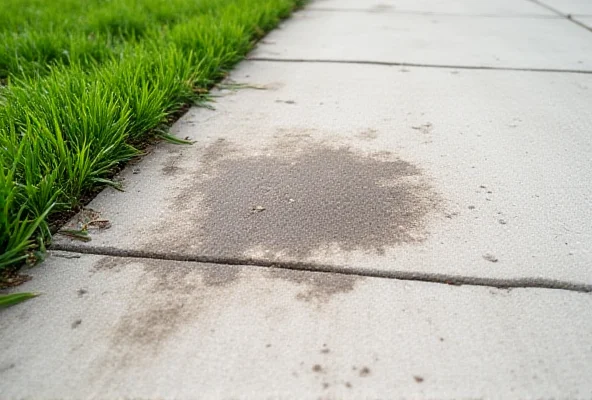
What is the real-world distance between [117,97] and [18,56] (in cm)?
143

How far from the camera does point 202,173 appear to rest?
2256mm

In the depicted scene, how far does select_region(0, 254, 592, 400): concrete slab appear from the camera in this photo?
1239 millimetres

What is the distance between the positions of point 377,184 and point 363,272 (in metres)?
0.60

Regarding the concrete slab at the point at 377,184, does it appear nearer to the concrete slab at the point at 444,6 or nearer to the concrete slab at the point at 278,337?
the concrete slab at the point at 278,337

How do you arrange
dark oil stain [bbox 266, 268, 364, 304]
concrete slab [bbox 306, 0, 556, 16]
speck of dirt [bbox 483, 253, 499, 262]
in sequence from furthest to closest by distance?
concrete slab [bbox 306, 0, 556, 16], speck of dirt [bbox 483, 253, 499, 262], dark oil stain [bbox 266, 268, 364, 304]

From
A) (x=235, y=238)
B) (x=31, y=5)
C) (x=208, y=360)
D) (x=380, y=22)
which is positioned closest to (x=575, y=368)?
(x=208, y=360)

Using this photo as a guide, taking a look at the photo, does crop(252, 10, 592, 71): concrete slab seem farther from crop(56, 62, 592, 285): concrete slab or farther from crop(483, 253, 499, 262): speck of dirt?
crop(483, 253, 499, 262): speck of dirt

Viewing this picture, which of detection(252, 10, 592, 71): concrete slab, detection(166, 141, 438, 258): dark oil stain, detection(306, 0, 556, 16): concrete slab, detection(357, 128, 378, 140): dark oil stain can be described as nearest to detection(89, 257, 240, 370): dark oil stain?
detection(166, 141, 438, 258): dark oil stain

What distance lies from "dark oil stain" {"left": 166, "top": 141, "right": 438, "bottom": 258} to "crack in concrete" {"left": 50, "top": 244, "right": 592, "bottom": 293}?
0.05 m

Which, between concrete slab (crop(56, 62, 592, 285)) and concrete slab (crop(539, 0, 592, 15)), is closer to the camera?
concrete slab (crop(56, 62, 592, 285))

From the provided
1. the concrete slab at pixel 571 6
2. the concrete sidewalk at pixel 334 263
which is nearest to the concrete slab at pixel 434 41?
the concrete slab at pixel 571 6

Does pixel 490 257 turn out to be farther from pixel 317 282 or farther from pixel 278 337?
pixel 278 337

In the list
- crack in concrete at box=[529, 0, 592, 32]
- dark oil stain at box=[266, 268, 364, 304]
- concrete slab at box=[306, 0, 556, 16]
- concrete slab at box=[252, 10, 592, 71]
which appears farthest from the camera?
concrete slab at box=[306, 0, 556, 16]

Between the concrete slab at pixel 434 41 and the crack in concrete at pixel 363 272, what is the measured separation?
2501 millimetres
